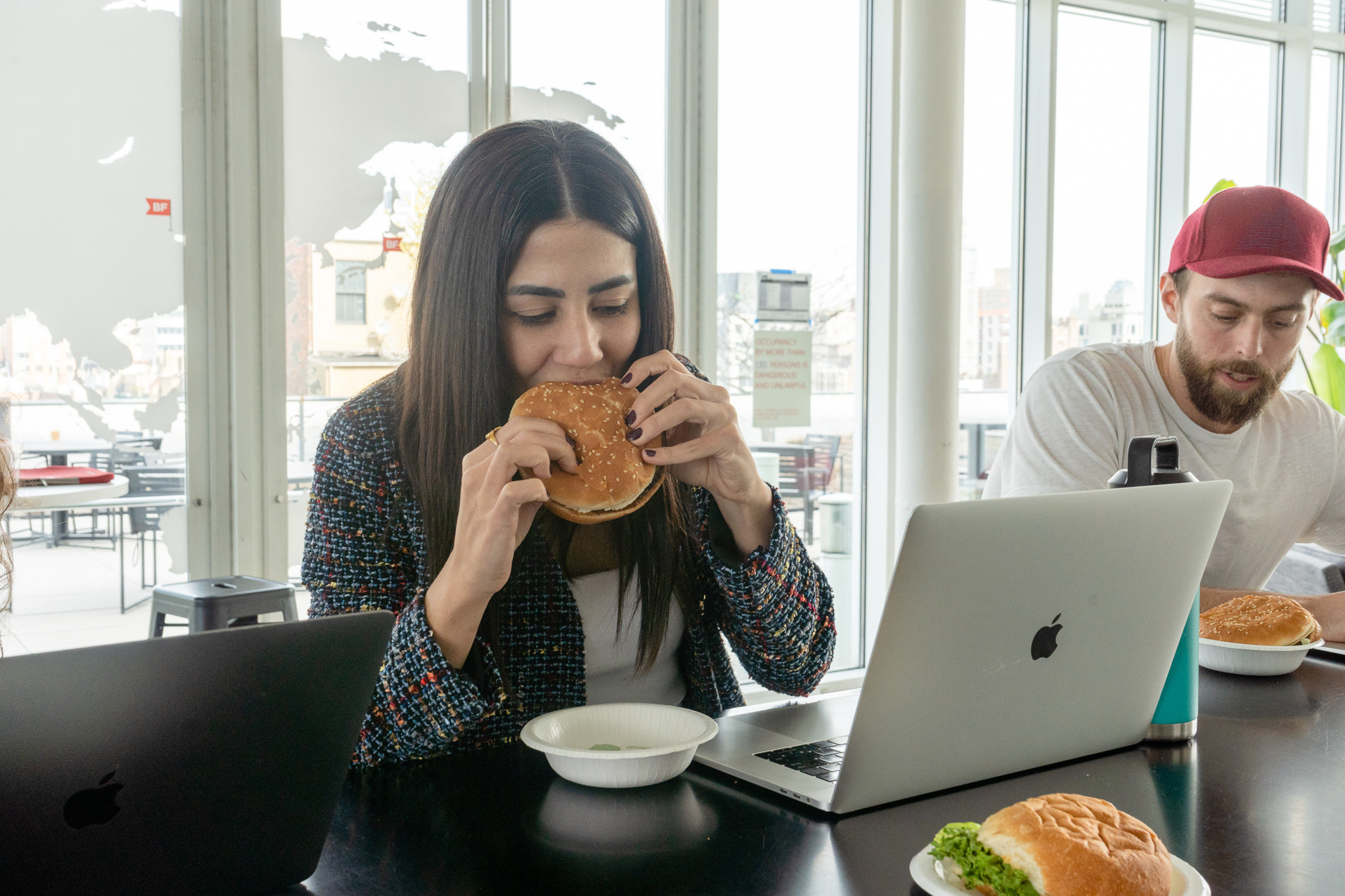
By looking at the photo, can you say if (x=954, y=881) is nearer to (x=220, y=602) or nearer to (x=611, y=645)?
(x=611, y=645)

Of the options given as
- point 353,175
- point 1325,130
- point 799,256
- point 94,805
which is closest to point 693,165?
point 799,256

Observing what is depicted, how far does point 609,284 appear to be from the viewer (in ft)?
4.77

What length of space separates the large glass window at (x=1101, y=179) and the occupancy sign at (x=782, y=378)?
4.24 feet

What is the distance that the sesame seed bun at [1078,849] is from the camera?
2.56ft

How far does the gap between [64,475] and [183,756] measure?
8.30 ft

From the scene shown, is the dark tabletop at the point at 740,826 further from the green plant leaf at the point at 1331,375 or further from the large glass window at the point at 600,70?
the green plant leaf at the point at 1331,375

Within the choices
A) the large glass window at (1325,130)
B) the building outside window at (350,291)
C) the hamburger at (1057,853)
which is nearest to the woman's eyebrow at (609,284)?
the hamburger at (1057,853)

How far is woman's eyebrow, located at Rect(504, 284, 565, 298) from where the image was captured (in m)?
1.44

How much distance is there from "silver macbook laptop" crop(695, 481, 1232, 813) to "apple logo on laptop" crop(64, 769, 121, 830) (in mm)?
600

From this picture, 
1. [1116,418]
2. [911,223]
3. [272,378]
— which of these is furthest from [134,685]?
[911,223]

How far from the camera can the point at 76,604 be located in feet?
9.77

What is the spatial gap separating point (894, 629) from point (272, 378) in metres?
2.59

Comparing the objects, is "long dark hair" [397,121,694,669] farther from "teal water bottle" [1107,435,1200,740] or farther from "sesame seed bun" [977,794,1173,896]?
"sesame seed bun" [977,794,1173,896]

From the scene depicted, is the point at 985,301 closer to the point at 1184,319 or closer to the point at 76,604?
the point at 1184,319
